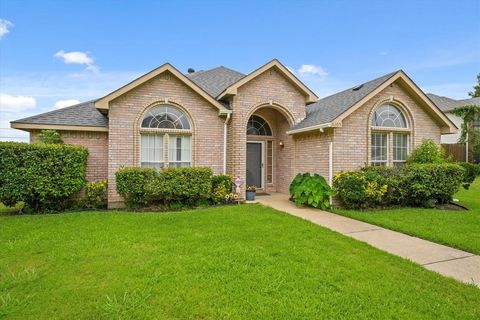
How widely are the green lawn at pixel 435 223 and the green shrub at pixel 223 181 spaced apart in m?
3.80

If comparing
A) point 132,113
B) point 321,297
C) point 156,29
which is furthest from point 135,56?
point 321,297

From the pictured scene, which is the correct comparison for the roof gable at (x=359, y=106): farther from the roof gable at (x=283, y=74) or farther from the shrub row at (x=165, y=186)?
the shrub row at (x=165, y=186)

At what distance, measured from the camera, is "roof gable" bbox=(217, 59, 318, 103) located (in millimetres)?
9820

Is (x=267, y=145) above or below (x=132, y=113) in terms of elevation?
below

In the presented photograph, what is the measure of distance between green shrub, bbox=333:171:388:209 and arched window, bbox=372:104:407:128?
2.33 metres

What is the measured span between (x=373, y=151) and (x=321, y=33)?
890cm

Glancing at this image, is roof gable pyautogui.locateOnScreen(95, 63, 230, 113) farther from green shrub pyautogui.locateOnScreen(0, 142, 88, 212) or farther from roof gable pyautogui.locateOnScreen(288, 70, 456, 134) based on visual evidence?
roof gable pyautogui.locateOnScreen(288, 70, 456, 134)

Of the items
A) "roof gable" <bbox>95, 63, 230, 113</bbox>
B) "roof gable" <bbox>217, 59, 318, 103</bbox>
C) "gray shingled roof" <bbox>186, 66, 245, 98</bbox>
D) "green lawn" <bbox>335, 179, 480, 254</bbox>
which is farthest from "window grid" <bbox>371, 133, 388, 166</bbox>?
"gray shingled roof" <bbox>186, 66, 245, 98</bbox>

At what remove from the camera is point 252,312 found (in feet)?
9.43

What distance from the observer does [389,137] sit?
10.0 meters

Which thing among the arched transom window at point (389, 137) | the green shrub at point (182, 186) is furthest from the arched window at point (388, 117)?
the green shrub at point (182, 186)

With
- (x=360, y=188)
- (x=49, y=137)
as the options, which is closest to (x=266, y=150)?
(x=360, y=188)

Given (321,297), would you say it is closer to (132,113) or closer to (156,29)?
(132,113)

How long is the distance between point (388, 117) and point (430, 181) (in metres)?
2.74
